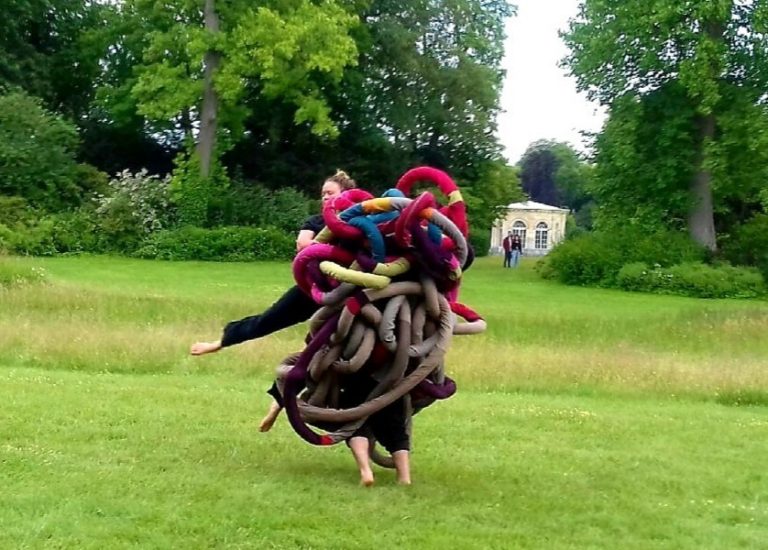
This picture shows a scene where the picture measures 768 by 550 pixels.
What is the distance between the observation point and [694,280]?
3634cm

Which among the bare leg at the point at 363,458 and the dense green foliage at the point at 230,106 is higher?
the dense green foliage at the point at 230,106

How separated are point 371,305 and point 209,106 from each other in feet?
121

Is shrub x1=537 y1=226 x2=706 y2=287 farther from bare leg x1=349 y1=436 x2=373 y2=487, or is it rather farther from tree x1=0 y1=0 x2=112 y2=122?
bare leg x1=349 y1=436 x2=373 y2=487

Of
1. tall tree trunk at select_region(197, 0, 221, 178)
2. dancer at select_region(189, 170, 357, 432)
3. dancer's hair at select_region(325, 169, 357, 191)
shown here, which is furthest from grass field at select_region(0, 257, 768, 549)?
tall tree trunk at select_region(197, 0, 221, 178)

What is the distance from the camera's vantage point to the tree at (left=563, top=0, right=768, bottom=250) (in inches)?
1510

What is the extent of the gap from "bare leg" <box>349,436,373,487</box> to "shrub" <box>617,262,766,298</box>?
100ft

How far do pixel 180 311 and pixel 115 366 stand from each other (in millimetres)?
6054

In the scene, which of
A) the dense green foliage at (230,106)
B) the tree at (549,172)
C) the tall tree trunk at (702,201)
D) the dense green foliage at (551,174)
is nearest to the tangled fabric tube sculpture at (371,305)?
the dense green foliage at (230,106)

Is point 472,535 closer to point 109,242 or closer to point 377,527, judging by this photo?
point 377,527

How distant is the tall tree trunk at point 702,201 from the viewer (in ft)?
134

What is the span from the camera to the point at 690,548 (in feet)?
20.1

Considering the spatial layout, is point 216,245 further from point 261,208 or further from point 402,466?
point 402,466

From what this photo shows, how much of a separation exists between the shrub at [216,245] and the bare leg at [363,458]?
3277cm

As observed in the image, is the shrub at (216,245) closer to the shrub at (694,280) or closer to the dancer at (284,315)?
the shrub at (694,280)
